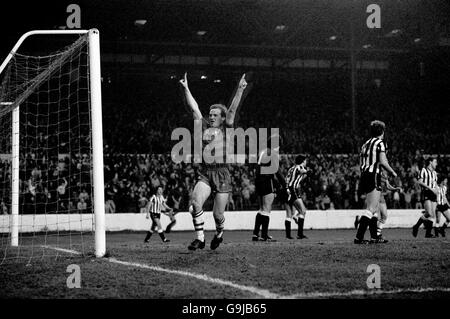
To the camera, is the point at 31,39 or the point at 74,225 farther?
the point at 31,39

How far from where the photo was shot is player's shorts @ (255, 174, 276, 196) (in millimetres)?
14211

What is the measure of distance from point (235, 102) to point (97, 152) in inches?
93.3

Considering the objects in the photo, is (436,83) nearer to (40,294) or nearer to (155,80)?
(155,80)

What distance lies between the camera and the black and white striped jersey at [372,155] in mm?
11648

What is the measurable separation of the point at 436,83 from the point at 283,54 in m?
11.2

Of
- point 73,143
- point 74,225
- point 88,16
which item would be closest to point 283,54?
point 88,16

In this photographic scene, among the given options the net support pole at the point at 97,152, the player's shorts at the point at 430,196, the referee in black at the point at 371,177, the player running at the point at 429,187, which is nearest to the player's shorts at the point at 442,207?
the player running at the point at 429,187

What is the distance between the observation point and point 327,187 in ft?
91.2

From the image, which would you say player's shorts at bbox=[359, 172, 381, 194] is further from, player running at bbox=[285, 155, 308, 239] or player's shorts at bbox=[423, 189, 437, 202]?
player's shorts at bbox=[423, 189, 437, 202]

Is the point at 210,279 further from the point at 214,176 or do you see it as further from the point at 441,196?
the point at 441,196

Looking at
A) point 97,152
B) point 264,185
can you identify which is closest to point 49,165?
point 264,185

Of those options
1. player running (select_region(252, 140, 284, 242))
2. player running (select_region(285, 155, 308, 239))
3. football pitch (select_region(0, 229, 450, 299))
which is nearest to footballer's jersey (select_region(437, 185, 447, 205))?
player running (select_region(285, 155, 308, 239))

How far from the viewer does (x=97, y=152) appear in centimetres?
976

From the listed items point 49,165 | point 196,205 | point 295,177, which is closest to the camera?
point 196,205
